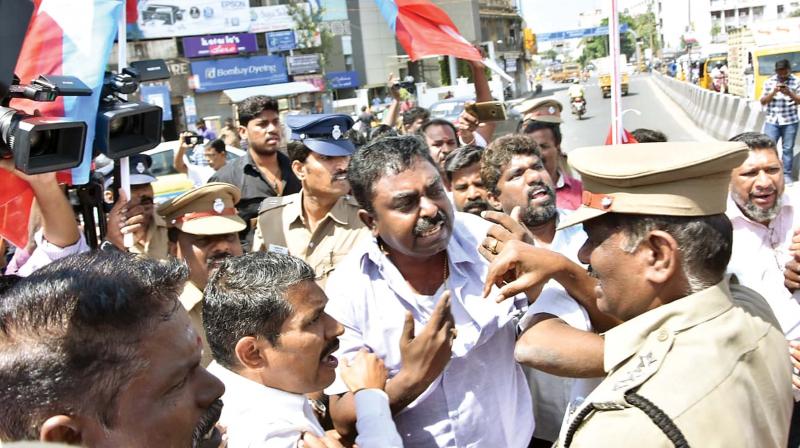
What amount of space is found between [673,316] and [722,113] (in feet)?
57.4

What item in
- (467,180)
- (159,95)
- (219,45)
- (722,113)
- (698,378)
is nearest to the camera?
(698,378)

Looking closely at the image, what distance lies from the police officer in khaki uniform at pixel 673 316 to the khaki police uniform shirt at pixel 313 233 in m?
2.05

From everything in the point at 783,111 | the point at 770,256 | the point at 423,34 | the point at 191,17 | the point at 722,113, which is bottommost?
the point at 722,113

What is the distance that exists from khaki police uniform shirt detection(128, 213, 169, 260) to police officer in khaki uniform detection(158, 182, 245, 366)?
0.76ft

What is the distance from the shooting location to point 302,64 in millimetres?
47000

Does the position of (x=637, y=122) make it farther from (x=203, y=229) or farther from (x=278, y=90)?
(x=278, y=90)

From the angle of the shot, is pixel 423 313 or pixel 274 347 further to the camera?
pixel 423 313

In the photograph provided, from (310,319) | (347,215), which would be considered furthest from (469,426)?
(347,215)

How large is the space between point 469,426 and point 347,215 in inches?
68.3

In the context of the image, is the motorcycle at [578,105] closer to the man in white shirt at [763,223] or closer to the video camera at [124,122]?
the man in white shirt at [763,223]

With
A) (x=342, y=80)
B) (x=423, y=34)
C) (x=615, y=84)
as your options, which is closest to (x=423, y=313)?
(x=615, y=84)

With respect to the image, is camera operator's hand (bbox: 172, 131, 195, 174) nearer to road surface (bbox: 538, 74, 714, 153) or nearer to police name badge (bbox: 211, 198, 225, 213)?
police name badge (bbox: 211, 198, 225, 213)

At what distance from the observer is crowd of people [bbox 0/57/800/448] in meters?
1.34

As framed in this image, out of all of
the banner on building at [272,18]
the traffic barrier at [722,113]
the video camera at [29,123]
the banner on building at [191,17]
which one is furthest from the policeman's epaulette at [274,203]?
the banner on building at [272,18]
